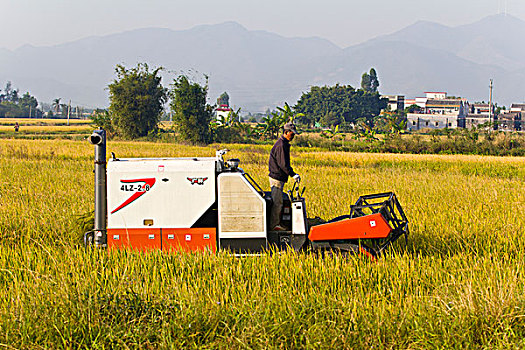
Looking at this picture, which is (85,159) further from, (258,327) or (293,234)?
(258,327)

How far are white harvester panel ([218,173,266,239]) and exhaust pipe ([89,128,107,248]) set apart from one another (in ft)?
5.13

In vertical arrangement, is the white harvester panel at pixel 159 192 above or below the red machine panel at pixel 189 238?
above

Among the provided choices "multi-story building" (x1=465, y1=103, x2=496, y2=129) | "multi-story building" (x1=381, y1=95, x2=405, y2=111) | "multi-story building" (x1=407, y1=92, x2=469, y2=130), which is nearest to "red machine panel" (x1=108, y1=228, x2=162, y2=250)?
"multi-story building" (x1=407, y1=92, x2=469, y2=130)

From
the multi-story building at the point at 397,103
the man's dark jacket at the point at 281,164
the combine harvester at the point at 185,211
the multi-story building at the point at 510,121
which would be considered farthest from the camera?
the multi-story building at the point at 397,103

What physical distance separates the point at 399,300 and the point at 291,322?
4.07 feet

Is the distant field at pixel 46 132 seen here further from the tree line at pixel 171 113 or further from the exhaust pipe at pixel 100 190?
the exhaust pipe at pixel 100 190

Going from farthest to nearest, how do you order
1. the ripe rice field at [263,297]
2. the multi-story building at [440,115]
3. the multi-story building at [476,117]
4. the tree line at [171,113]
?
the multi-story building at [476,117] < the multi-story building at [440,115] < the tree line at [171,113] < the ripe rice field at [263,297]

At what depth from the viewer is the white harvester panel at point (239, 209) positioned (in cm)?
711

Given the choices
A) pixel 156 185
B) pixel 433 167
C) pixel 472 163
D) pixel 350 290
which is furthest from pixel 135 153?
pixel 350 290

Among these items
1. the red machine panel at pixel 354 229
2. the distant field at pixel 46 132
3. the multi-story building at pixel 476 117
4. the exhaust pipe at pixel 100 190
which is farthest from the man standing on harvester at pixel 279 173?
the multi-story building at pixel 476 117

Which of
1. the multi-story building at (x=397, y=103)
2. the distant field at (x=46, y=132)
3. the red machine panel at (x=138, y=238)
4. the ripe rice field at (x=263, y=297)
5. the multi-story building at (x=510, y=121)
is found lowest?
the ripe rice field at (x=263, y=297)

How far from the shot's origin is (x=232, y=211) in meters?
7.17

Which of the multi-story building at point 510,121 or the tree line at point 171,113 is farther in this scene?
the multi-story building at point 510,121

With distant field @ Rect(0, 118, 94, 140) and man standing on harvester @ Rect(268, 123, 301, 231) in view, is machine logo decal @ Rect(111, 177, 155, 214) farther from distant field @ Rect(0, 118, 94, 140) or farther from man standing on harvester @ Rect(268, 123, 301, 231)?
distant field @ Rect(0, 118, 94, 140)
